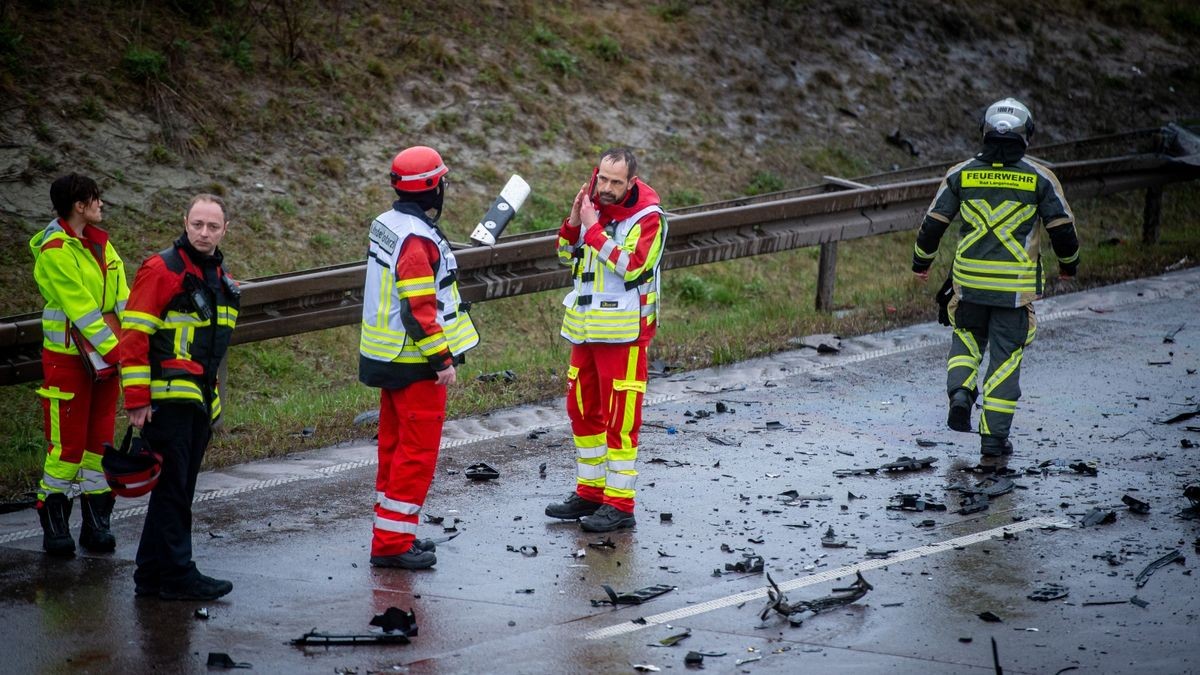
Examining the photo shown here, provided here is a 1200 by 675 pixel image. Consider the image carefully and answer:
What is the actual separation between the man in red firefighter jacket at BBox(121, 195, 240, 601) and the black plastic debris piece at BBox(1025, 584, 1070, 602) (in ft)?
12.1

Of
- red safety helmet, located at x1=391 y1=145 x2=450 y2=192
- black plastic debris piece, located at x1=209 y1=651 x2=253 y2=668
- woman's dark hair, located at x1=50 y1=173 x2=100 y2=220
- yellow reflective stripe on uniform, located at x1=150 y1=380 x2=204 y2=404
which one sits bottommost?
black plastic debris piece, located at x1=209 y1=651 x2=253 y2=668

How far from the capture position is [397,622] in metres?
6.15

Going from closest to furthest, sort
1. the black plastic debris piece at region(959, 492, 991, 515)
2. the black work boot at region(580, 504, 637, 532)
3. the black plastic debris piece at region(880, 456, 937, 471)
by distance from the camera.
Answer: the black work boot at region(580, 504, 637, 532) < the black plastic debris piece at region(959, 492, 991, 515) < the black plastic debris piece at region(880, 456, 937, 471)

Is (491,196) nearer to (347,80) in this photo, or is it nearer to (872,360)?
(347,80)

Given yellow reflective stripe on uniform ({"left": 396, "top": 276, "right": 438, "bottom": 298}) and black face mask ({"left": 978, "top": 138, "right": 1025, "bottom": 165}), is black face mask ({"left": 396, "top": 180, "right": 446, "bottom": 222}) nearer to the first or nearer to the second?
yellow reflective stripe on uniform ({"left": 396, "top": 276, "right": 438, "bottom": 298})

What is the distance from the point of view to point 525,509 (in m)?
8.06

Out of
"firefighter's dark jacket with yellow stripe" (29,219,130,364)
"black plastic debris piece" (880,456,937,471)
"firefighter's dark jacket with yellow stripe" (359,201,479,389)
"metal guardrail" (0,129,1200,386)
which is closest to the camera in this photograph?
"firefighter's dark jacket with yellow stripe" (359,201,479,389)

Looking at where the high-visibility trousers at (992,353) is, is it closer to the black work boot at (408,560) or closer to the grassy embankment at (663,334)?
the grassy embankment at (663,334)

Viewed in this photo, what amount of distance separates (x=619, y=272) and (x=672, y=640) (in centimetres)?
217

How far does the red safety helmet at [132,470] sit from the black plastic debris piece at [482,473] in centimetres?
243

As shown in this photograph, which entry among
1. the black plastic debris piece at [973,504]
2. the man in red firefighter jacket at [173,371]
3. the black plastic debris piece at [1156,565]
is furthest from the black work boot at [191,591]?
the black plastic debris piece at [1156,565]

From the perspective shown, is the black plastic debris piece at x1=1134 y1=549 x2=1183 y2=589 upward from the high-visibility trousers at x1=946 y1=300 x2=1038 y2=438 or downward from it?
downward

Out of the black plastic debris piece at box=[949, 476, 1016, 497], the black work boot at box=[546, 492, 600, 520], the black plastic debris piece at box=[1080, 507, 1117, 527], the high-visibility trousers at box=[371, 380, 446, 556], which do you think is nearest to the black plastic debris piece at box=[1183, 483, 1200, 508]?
the black plastic debris piece at box=[1080, 507, 1117, 527]

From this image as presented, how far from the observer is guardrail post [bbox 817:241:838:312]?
12681 millimetres
